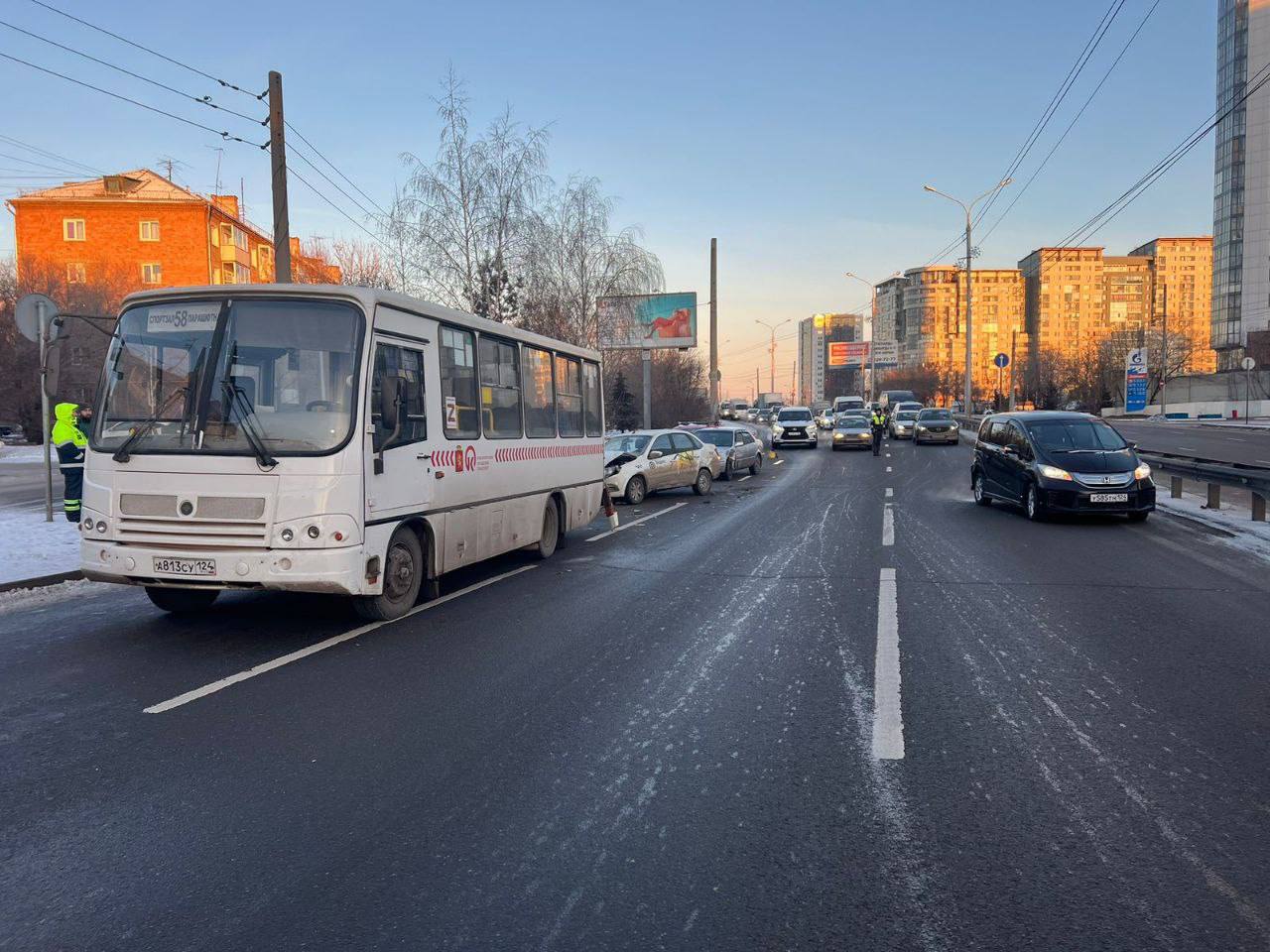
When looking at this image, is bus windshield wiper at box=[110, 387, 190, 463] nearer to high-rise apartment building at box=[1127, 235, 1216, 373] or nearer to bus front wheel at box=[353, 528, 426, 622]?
bus front wheel at box=[353, 528, 426, 622]

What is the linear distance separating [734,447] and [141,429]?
20.3m

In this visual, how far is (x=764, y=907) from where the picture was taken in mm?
3129

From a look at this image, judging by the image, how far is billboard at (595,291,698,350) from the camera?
3173 cm

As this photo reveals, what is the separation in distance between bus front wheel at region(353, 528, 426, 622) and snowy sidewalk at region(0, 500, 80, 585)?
4.23 m

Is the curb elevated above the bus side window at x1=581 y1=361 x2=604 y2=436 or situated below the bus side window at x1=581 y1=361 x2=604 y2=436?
below

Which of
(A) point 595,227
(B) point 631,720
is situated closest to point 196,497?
(B) point 631,720

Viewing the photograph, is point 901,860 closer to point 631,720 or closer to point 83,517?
point 631,720

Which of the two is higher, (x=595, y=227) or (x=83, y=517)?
(x=595, y=227)

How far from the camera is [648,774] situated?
14.1ft

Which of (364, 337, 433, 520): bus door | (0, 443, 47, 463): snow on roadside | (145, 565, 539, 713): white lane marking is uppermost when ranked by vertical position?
(364, 337, 433, 520): bus door

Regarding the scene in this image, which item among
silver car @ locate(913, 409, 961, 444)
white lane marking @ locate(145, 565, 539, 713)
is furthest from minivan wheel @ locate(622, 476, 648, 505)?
silver car @ locate(913, 409, 961, 444)

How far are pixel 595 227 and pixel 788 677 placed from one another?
27.2m

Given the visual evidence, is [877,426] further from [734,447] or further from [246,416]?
[246,416]

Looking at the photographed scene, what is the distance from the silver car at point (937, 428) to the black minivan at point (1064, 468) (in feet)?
83.1
